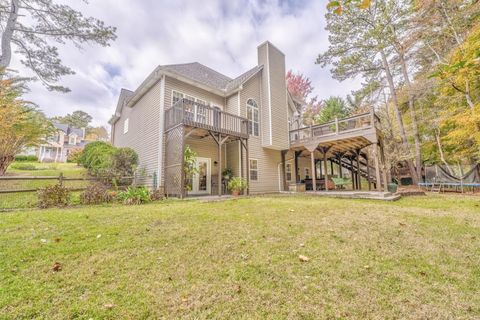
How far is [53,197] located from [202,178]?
20.6 ft

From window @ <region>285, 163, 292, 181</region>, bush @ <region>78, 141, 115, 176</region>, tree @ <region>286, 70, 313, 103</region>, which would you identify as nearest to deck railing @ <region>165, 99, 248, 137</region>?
bush @ <region>78, 141, 115, 176</region>

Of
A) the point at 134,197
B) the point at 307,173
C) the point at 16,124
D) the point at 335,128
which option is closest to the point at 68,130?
the point at 16,124

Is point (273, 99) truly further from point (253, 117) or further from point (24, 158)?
point (24, 158)

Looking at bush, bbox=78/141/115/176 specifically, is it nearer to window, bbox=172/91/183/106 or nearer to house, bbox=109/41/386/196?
house, bbox=109/41/386/196

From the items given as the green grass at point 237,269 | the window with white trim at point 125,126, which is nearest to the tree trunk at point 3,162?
the window with white trim at point 125,126

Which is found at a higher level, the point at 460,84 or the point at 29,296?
the point at 460,84

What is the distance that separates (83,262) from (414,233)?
5609 mm

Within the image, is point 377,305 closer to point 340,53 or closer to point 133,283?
point 133,283

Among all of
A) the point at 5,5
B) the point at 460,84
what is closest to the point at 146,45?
the point at 5,5

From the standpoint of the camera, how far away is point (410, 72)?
15.5 metres

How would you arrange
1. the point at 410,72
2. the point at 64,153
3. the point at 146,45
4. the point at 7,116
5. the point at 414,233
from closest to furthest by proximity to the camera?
the point at 414,233 → the point at 7,116 → the point at 146,45 → the point at 410,72 → the point at 64,153

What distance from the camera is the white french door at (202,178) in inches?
439

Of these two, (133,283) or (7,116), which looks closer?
(133,283)

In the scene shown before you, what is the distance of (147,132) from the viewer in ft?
37.6
